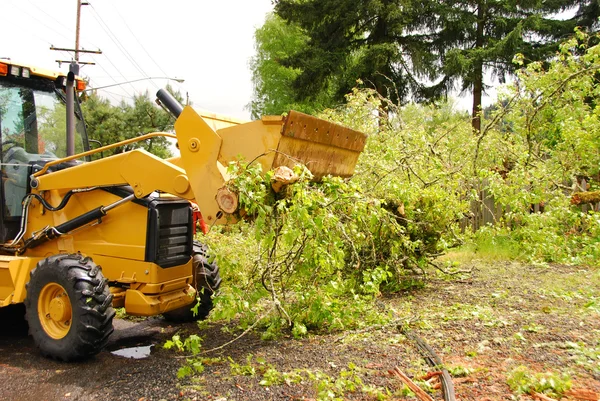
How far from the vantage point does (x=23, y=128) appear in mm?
5750

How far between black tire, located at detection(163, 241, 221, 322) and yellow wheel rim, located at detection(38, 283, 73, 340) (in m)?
1.34

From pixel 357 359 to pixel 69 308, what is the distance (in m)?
2.69

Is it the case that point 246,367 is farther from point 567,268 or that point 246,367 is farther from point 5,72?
point 567,268

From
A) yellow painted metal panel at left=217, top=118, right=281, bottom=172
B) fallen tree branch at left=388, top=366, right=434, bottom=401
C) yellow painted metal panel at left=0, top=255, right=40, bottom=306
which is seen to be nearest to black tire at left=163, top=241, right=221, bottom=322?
yellow painted metal panel at left=0, top=255, right=40, bottom=306

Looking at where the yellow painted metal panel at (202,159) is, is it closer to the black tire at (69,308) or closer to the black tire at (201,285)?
the black tire at (69,308)

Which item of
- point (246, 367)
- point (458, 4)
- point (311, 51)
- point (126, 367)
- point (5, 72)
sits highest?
point (458, 4)

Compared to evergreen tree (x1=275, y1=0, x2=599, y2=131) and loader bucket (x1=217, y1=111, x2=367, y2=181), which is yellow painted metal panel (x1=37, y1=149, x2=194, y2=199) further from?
evergreen tree (x1=275, y1=0, x2=599, y2=131)

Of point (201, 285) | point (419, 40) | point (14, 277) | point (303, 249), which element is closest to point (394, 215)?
point (303, 249)

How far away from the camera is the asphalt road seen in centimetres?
387

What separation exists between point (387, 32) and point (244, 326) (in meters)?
19.0

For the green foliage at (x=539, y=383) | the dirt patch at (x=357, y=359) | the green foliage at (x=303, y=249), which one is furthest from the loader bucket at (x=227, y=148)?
the green foliage at (x=539, y=383)

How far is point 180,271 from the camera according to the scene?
540 centimetres

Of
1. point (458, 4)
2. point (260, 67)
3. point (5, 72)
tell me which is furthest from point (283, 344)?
point (260, 67)

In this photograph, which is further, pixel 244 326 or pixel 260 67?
pixel 260 67
